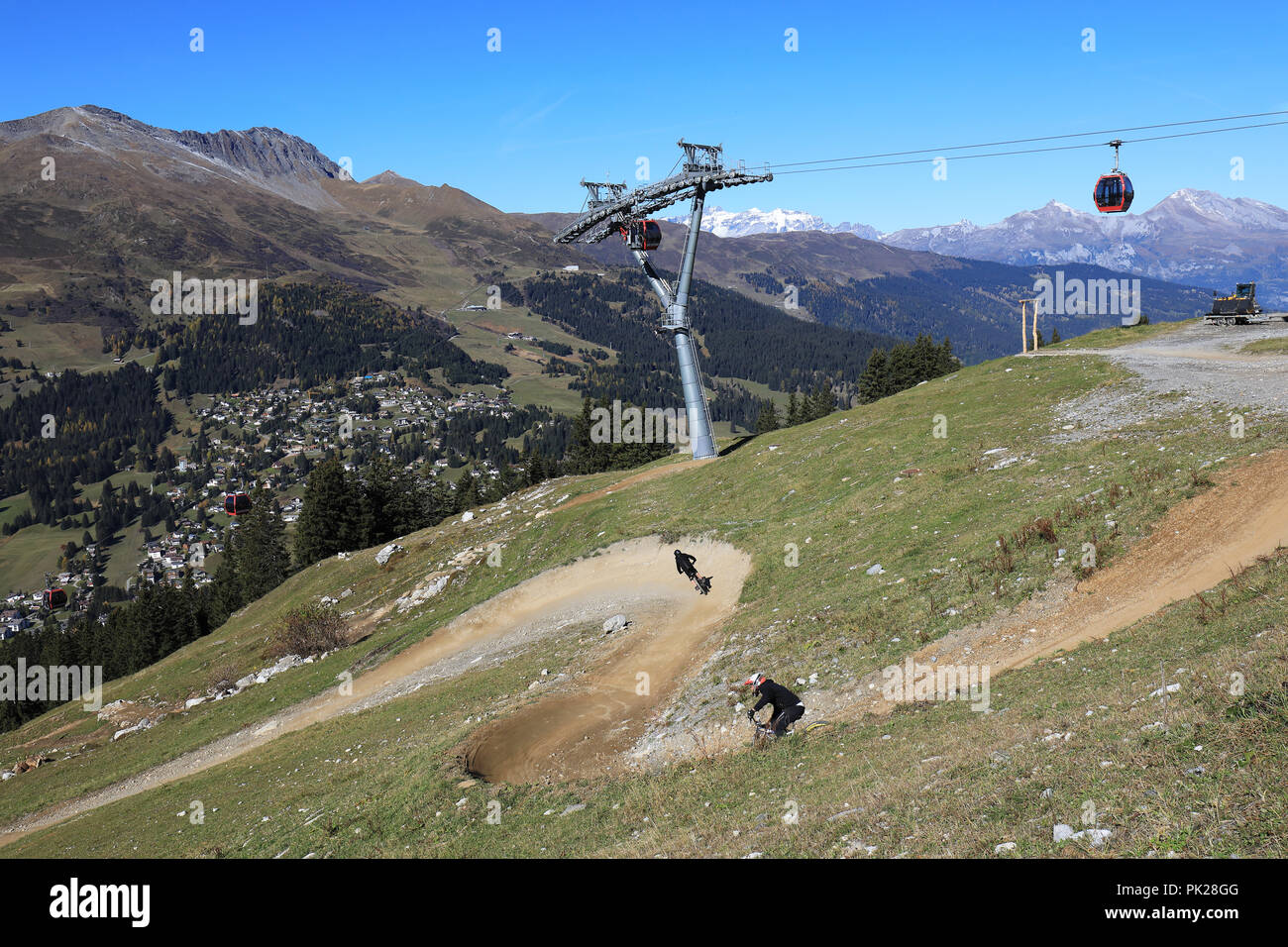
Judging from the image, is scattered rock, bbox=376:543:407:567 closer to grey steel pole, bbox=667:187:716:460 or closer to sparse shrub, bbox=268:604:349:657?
sparse shrub, bbox=268:604:349:657

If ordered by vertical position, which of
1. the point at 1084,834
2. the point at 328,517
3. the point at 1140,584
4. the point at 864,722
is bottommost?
the point at 864,722

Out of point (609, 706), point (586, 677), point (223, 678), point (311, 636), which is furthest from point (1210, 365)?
point (223, 678)

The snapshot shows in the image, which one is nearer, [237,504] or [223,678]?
[223,678]

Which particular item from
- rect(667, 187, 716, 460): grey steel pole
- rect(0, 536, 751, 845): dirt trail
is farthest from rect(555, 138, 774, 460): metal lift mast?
rect(0, 536, 751, 845): dirt trail

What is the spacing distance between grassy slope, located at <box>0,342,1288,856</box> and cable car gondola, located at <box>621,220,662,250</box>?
653 inches

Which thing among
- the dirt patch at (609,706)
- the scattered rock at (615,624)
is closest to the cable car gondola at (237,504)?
the scattered rock at (615,624)

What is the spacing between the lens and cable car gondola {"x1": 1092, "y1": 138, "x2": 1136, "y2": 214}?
140ft

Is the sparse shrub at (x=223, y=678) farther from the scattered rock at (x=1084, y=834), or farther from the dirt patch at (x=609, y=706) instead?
the scattered rock at (x=1084, y=834)

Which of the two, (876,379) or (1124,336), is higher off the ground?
(876,379)

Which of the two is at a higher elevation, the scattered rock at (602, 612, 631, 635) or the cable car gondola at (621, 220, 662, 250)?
the cable car gondola at (621, 220, 662, 250)

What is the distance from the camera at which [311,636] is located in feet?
149

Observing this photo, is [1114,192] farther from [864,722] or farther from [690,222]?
[864,722]

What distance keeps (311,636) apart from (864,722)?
38.5 m
